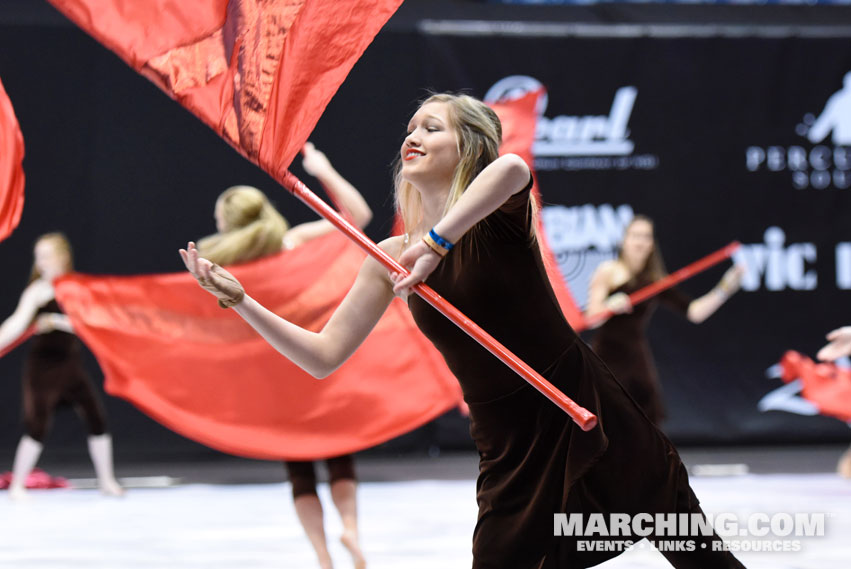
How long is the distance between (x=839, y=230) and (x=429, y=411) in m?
5.71

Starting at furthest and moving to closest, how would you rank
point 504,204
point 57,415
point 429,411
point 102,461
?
point 57,415
point 102,461
point 429,411
point 504,204

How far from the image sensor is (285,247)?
189 inches

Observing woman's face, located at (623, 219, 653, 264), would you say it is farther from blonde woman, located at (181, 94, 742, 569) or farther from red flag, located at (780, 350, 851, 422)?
blonde woman, located at (181, 94, 742, 569)

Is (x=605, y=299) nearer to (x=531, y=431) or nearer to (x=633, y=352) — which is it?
(x=633, y=352)

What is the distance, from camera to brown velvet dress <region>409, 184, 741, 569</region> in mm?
2305

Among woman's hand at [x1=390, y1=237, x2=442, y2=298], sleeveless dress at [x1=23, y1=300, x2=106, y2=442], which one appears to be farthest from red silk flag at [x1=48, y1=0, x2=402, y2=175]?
sleeveless dress at [x1=23, y1=300, x2=106, y2=442]

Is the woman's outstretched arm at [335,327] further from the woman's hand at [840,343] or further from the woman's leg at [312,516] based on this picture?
the woman's leg at [312,516]

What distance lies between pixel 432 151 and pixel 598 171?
7.00 metres

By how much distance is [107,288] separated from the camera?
17.6ft

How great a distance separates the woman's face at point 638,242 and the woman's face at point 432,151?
4441 mm

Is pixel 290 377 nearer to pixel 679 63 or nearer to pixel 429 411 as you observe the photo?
pixel 429 411

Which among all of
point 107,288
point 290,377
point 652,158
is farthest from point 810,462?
point 107,288

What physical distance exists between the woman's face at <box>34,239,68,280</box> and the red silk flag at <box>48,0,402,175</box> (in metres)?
4.56

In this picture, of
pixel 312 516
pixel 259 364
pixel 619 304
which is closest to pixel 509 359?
pixel 312 516
